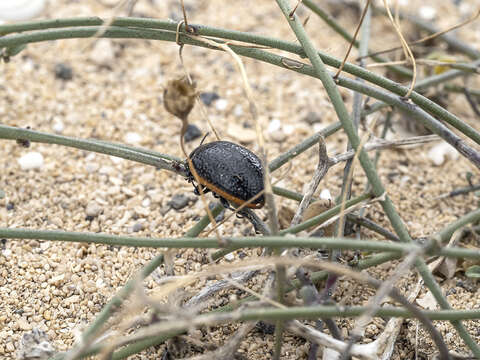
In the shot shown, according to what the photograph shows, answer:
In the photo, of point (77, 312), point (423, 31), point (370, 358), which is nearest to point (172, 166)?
point (77, 312)

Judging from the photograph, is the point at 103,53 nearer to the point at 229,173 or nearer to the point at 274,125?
the point at 274,125

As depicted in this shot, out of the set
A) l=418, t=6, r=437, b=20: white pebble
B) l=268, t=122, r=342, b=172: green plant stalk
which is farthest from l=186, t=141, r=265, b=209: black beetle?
l=418, t=6, r=437, b=20: white pebble

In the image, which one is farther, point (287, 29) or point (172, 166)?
point (287, 29)

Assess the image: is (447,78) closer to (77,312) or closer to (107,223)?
(107,223)

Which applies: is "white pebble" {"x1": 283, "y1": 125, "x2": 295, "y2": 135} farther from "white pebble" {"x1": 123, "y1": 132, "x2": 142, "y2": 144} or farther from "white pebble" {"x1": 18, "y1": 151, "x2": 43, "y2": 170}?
"white pebble" {"x1": 18, "y1": 151, "x2": 43, "y2": 170}

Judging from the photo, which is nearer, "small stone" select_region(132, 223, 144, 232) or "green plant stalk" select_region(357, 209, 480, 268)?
"green plant stalk" select_region(357, 209, 480, 268)

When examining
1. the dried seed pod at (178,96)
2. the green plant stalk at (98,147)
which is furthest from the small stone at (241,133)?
the dried seed pod at (178,96)
